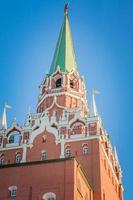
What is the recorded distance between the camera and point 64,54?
67188mm

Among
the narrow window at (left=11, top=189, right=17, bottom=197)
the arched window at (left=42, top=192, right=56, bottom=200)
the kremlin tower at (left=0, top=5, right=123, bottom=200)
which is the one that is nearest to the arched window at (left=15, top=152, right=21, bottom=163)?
the kremlin tower at (left=0, top=5, right=123, bottom=200)

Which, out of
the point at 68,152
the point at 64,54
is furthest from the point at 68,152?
the point at 64,54

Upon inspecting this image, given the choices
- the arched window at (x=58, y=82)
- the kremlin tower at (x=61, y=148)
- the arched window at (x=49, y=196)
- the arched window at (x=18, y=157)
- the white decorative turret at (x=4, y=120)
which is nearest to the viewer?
the arched window at (x=49, y=196)

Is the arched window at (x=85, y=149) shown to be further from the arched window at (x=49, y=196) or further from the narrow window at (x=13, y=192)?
the narrow window at (x=13, y=192)

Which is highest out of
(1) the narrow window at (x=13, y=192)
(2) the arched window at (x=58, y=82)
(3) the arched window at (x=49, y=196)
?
→ (2) the arched window at (x=58, y=82)

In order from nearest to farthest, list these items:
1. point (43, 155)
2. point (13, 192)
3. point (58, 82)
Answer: point (13, 192) < point (43, 155) < point (58, 82)

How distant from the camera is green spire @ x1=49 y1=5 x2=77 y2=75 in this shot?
65.7 m

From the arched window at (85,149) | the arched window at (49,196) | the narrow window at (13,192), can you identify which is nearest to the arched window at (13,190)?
the narrow window at (13,192)

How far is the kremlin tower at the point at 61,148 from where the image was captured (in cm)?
4488

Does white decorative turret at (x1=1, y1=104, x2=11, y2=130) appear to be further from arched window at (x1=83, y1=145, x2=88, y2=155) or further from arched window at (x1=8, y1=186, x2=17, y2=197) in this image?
arched window at (x1=8, y1=186, x2=17, y2=197)

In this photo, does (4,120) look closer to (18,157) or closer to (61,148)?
(18,157)

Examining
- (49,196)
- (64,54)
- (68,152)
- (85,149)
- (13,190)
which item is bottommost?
(49,196)

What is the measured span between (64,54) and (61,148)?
17.4 metres

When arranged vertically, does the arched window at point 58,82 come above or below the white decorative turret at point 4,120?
above
